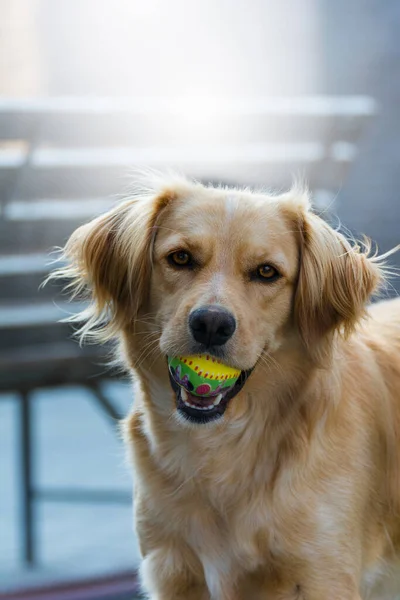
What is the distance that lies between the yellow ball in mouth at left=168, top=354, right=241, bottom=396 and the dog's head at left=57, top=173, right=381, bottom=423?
22 mm

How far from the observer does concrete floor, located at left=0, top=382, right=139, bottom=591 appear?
237cm

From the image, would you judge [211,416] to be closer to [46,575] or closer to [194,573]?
[194,573]

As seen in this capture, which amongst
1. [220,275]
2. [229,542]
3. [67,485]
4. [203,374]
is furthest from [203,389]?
[67,485]

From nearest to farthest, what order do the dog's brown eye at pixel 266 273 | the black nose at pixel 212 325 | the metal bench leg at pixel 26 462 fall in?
the black nose at pixel 212 325, the dog's brown eye at pixel 266 273, the metal bench leg at pixel 26 462

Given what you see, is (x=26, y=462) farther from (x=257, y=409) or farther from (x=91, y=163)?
(x=257, y=409)

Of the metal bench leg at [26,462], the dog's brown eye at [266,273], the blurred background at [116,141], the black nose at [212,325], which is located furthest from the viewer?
the metal bench leg at [26,462]

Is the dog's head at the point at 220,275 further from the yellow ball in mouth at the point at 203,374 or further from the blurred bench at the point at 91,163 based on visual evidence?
the blurred bench at the point at 91,163

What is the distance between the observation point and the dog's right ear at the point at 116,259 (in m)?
1.37

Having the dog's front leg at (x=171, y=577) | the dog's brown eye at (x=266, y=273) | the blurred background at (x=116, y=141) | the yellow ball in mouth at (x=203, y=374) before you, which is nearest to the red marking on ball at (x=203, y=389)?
the yellow ball in mouth at (x=203, y=374)

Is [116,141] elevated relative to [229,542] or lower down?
elevated

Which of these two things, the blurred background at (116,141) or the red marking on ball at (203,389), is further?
the blurred background at (116,141)

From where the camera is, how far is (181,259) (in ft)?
4.31

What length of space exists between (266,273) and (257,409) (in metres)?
0.22

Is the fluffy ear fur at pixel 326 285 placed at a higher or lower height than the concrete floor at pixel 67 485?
higher
